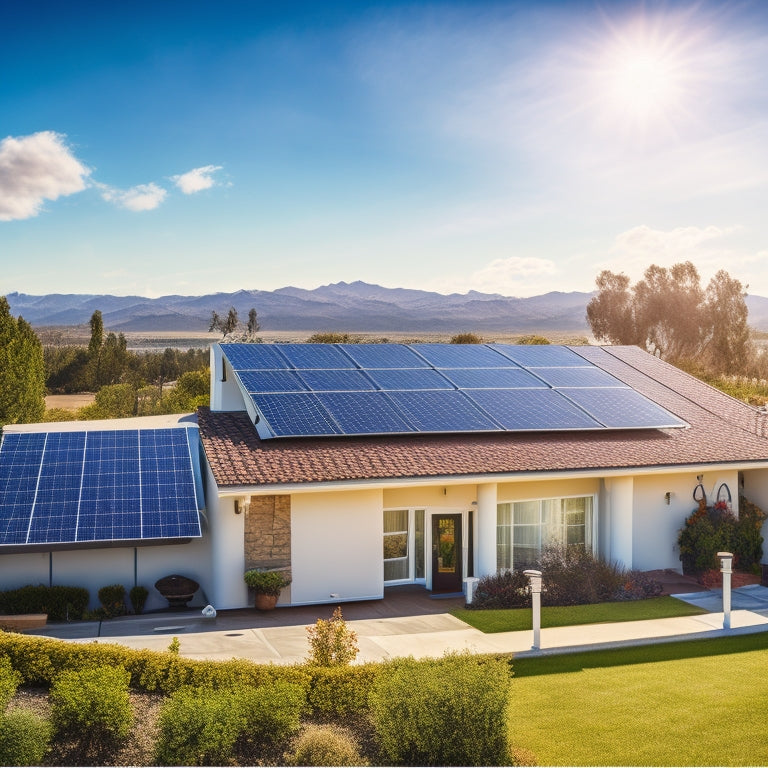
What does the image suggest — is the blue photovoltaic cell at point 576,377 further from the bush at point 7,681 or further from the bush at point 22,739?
the bush at point 22,739

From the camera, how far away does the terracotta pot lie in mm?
18281

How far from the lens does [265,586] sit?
59.7 feet

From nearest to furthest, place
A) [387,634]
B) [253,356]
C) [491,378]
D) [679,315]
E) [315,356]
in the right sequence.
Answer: [387,634]
[253,356]
[315,356]
[491,378]
[679,315]

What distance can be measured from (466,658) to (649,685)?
3.94m

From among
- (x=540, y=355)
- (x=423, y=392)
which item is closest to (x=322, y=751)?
(x=423, y=392)

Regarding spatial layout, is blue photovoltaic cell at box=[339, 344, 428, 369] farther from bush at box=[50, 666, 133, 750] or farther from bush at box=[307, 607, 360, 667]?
bush at box=[50, 666, 133, 750]

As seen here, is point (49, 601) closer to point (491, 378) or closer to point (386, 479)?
point (386, 479)

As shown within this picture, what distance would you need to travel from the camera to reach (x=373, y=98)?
3538 cm

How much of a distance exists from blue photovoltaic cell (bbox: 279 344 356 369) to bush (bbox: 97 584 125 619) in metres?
8.07

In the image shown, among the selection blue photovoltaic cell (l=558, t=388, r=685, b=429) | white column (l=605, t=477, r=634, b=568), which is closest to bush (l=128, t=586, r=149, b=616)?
white column (l=605, t=477, r=634, b=568)

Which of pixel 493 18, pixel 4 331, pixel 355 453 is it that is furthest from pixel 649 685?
pixel 4 331

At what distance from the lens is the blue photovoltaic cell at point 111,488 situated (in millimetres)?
17984

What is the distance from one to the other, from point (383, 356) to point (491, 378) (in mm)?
3389

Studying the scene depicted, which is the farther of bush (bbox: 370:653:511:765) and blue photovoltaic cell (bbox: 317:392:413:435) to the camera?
blue photovoltaic cell (bbox: 317:392:413:435)
